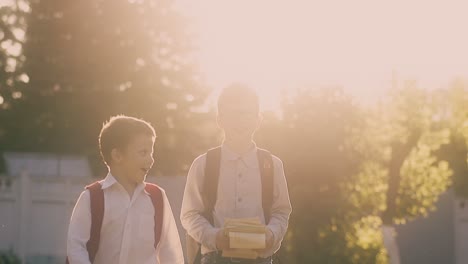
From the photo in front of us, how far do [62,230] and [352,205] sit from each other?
1086 cm

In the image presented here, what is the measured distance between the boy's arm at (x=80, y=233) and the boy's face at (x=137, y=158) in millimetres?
247

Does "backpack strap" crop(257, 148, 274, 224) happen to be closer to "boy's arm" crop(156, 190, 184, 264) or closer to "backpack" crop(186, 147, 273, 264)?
"backpack" crop(186, 147, 273, 264)

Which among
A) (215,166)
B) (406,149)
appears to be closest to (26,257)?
(406,149)

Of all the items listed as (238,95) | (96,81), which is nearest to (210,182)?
(238,95)

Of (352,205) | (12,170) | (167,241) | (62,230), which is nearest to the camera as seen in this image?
(167,241)

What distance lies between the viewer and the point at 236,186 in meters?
5.45

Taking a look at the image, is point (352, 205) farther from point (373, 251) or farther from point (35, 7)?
point (35, 7)

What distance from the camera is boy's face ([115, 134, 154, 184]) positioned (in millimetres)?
5184

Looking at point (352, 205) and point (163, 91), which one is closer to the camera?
point (352, 205)

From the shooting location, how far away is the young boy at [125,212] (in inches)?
201

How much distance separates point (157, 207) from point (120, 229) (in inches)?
10.2

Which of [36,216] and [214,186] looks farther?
[36,216]

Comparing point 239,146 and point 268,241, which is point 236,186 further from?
point 268,241

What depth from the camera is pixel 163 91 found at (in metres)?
36.3
